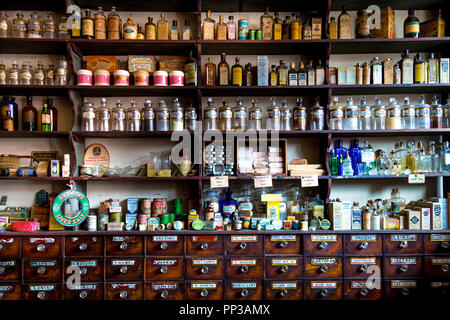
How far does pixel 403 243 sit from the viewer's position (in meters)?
2.58

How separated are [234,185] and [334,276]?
1113 mm

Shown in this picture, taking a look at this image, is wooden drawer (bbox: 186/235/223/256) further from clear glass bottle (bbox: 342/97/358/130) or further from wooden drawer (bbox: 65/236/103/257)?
clear glass bottle (bbox: 342/97/358/130)

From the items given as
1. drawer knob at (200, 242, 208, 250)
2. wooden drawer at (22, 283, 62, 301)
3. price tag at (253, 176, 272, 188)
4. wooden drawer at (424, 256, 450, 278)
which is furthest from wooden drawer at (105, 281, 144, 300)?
wooden drawer at (424, 256, 450, 278)

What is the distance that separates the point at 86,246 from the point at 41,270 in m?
0.38

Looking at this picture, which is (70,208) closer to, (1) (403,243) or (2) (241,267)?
(2) (241,267)

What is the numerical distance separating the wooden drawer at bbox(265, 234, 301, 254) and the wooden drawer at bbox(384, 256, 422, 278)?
28.8 inches

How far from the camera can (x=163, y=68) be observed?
2934mm

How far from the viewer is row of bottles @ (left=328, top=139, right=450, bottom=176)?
2.74 m

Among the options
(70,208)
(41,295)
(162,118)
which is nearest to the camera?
(41,295)

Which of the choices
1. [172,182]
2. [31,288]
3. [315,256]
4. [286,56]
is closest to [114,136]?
[172,182]

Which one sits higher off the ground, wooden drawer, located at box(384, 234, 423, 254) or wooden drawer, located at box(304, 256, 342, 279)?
wooden drawer, located at box(384, 234, 423, 254)

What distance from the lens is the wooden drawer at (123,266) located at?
8.38 feet

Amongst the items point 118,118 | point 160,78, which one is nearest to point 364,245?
point 160,78

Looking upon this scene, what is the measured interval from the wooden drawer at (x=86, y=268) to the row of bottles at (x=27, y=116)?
113cm
